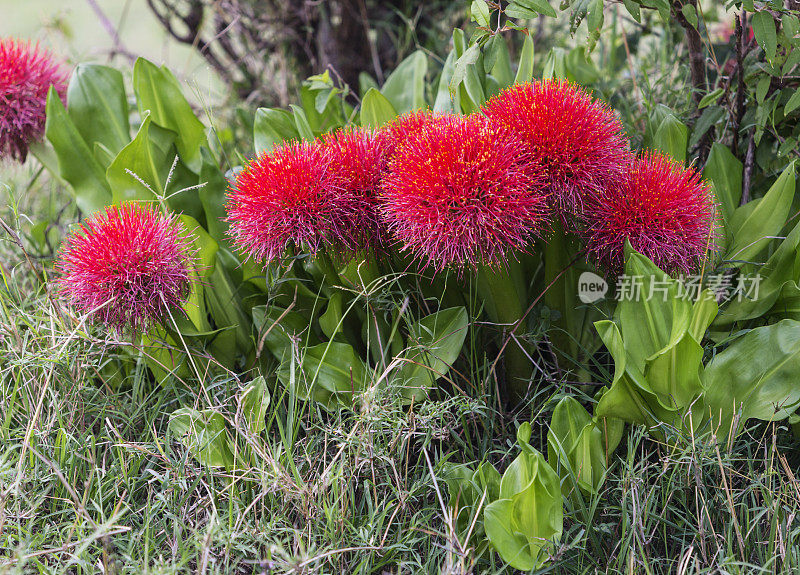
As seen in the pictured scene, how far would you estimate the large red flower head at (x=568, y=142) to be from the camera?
1.03 meters

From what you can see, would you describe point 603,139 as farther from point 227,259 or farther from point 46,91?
point 46,91

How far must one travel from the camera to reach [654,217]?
41.4 inches

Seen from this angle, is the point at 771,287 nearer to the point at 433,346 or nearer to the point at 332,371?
the point at 433,346

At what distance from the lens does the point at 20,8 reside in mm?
5484

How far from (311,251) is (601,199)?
470mm

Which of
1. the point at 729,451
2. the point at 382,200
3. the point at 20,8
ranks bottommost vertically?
the point at 729,451

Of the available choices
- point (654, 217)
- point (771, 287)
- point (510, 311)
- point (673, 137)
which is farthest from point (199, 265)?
point (771, 287)

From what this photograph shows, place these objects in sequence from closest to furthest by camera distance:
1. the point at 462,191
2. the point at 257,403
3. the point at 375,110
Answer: the point at 462,191 < the point at 257,403 < the point at 375,110

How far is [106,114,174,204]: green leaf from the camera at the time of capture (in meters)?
1.36

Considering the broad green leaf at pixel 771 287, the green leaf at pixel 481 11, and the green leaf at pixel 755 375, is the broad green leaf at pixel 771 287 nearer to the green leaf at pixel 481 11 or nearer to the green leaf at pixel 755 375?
the green leaf at pixel 755 375

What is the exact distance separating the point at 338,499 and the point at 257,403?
9.3 inches

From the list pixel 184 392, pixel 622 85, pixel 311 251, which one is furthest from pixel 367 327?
pixel 622 85

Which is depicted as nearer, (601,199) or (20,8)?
(601,199)

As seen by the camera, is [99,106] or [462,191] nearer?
[462,191]
